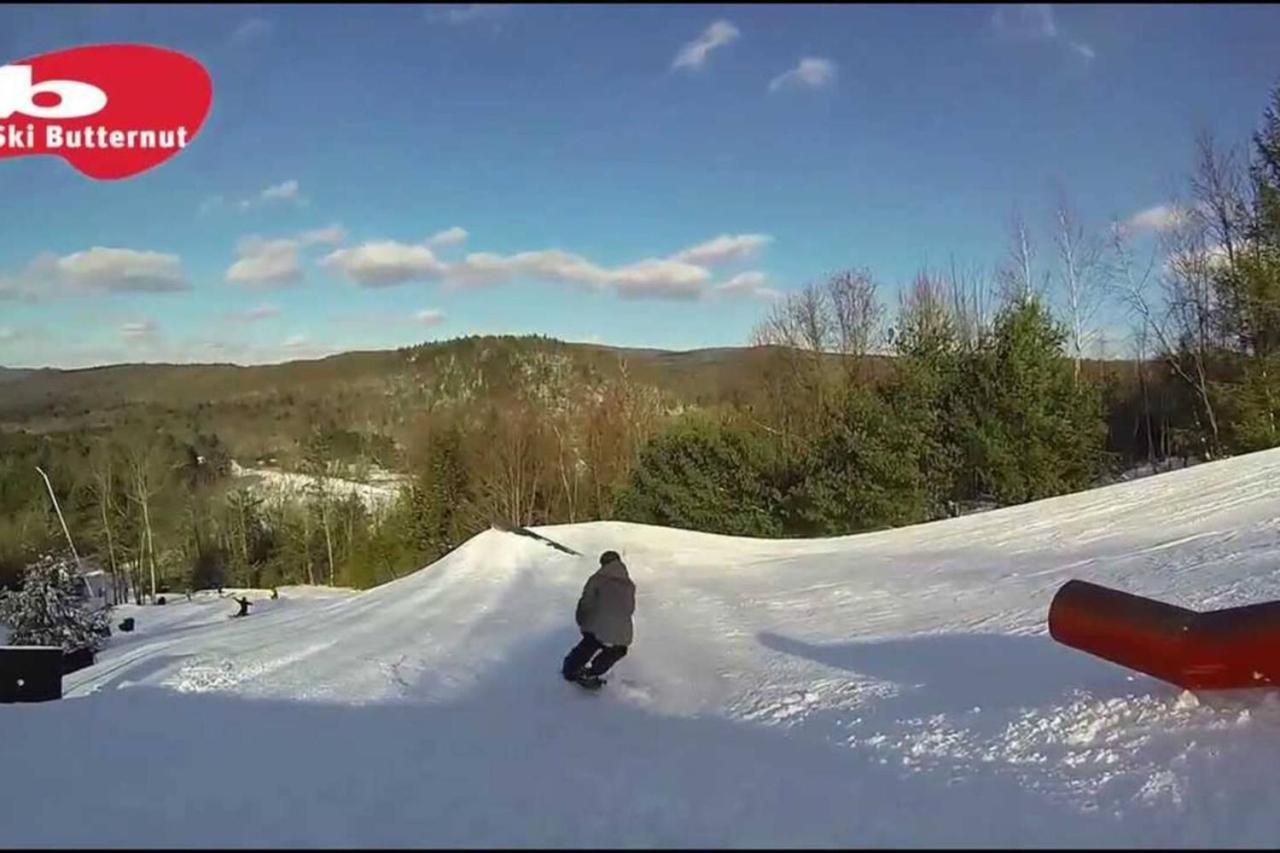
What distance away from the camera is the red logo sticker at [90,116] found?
689cm

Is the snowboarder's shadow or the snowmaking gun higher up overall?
the snowmaking gun

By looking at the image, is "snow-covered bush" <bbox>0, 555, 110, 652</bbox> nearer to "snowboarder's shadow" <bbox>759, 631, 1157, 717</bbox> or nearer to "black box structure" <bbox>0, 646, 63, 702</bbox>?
"black box structure" <bbox>0, 646, 63, 702</bbox>

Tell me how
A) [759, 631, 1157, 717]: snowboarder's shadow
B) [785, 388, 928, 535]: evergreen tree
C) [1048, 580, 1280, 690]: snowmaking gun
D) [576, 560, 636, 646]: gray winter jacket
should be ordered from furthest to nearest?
1. [785, 388, 928, 535]: evergreen tree
2. [576, 560, 636, 646]: gray winter jacket
3. [759, 631, 1157, 717]: snowboarder's shadow
4. [1048, 580, 1280, 690]: snowmaking gun

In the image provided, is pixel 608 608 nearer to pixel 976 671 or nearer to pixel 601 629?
pixel 601 629

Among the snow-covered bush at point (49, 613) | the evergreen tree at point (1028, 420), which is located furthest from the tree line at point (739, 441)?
the snow-covered bush at point (49, 613)

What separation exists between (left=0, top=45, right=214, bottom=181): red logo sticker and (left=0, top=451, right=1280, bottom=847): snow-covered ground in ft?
13.2

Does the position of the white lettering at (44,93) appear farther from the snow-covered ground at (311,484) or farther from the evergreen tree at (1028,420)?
the snow-covered ground at (311,484)

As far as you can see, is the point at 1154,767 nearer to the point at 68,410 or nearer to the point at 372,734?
the point at 372,734

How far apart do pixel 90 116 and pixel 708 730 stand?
617cm

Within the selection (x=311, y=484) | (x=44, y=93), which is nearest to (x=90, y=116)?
(x=44, y=93)

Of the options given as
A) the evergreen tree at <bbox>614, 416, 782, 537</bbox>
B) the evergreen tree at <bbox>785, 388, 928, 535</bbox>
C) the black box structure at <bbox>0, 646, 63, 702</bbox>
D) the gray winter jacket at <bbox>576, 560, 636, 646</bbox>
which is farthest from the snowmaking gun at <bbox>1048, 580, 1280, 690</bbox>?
the evergreen tree at <bbox>614, 416, 782, 537</bbox>

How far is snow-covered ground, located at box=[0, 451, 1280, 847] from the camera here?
3965mm

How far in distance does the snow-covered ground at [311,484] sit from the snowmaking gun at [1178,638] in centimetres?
5750

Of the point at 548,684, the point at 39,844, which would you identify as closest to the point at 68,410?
the point at 548,684
